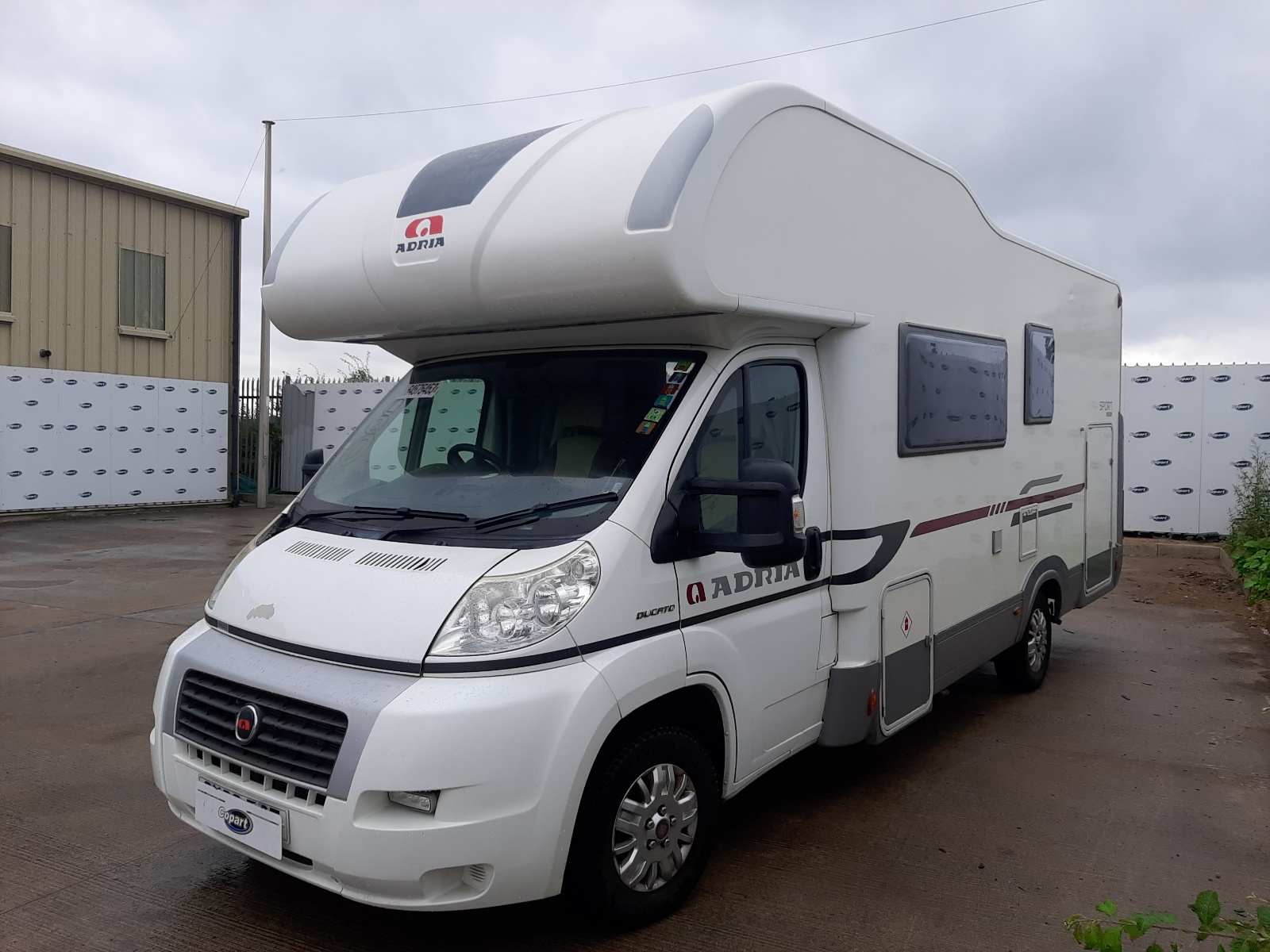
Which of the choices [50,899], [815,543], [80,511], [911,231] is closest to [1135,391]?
[911,231]

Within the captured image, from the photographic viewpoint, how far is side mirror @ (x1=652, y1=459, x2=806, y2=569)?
337 cm

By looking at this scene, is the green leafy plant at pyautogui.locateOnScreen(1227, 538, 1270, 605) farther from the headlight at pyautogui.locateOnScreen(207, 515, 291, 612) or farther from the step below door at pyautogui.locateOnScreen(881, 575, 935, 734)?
the headlight at pyautogui.locateOnScreen(207, 515, 291, 612)

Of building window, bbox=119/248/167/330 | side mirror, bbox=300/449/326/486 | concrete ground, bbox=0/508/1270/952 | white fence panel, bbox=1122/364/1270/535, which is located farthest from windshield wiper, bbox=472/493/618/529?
building window, bbox=119/248/167/330

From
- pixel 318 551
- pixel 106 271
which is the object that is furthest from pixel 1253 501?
pixel 106 271

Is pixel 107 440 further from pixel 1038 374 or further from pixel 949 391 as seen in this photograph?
pixel 949 391

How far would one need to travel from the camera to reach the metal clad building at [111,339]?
16703 mm

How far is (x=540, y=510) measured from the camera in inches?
136

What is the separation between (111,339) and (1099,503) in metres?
16.9

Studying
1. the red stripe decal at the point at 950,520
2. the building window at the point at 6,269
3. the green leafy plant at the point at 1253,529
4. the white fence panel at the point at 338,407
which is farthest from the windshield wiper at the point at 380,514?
the white fence panel at the point at 338,407

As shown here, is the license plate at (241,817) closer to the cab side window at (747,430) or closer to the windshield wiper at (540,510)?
the windshield wiper at (540,510)

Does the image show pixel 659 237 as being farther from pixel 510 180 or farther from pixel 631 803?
pixel 631 803

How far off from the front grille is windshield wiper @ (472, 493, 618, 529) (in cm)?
82

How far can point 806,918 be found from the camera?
3.58 metres

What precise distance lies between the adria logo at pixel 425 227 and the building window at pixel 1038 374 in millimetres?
3844
